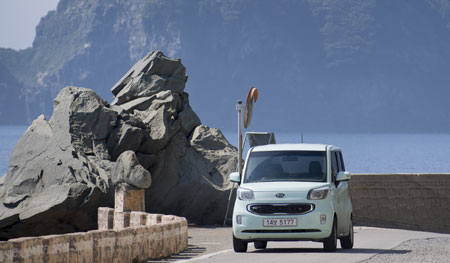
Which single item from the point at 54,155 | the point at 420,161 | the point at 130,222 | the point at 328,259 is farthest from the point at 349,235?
the point at 420,161

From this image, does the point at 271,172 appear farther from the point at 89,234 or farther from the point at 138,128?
the point at 138,128

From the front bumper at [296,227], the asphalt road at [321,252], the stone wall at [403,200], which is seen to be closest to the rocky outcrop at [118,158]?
the asphalt road at [321,252]

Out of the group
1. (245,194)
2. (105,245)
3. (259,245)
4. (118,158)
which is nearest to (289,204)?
(245,194)

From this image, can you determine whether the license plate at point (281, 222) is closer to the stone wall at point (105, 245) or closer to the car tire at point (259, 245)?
the stone wall at point (105, 245)

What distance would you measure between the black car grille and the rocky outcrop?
5.08 metres

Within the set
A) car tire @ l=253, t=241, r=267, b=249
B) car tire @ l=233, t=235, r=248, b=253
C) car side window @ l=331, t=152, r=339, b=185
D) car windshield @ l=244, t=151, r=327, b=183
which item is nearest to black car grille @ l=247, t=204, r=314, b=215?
car tire @ l=233, t=235, r=248, b=253

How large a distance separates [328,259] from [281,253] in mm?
1654

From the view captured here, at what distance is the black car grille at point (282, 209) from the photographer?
15.8m

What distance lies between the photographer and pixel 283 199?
15.8 meters

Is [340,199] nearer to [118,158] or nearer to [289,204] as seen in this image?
[289,204]

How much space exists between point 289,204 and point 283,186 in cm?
36

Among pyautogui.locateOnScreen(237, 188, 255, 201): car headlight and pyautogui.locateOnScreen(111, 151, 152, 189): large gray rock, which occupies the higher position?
pyautogui.locateOnScreen(111, 151, 152, 189): large gray rock

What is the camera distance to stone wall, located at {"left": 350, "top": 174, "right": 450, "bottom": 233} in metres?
28.5

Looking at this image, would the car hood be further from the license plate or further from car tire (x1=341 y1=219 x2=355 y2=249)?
car tire (x1=341 y1=219 x2=355 y2=249)
